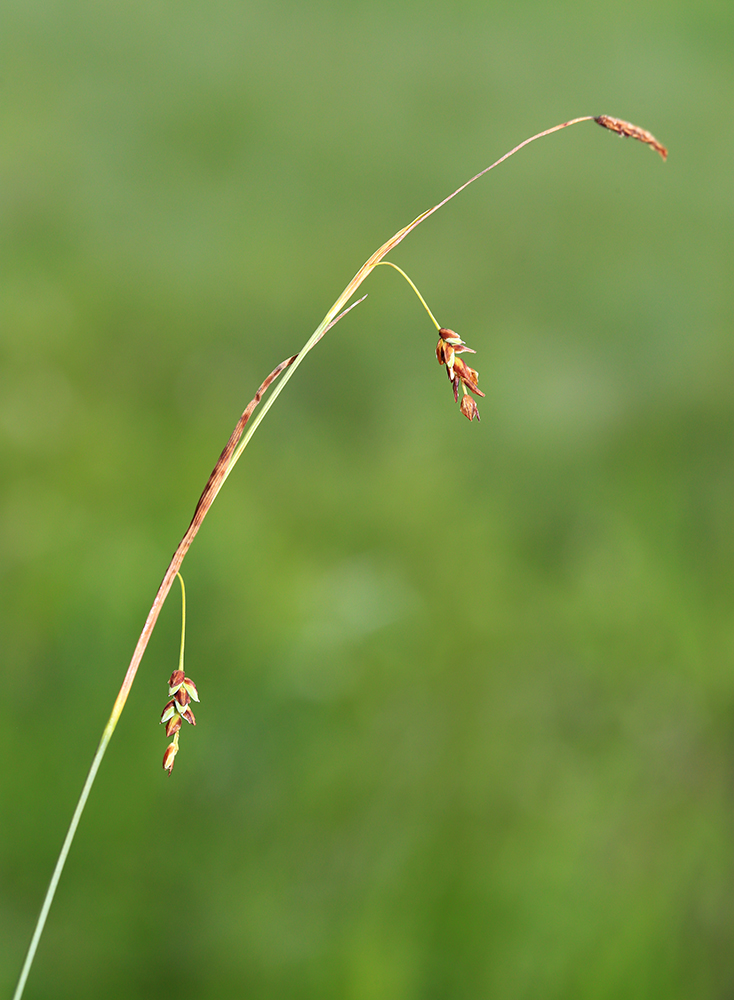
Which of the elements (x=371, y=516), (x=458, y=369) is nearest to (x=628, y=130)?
(x=458, y=369)

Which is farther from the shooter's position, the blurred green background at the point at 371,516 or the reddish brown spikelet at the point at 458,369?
the blurred green background at the point at 371,516

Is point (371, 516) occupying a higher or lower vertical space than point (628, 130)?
higher

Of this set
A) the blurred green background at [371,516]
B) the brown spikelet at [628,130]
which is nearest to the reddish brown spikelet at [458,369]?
the brown spikelet at [628,130]

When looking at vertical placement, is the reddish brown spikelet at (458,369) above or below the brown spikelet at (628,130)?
below

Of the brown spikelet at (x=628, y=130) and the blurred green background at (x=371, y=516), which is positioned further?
the blurred green background at (x=371, y=516)

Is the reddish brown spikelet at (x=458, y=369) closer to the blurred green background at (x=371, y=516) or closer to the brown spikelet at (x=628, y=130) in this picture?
the brown spikelet at (x=628, y=130)

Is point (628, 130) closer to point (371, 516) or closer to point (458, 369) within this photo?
point (458, 369)

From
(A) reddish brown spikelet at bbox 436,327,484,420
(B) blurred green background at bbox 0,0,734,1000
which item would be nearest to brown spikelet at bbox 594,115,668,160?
(A) reddish brown spikelet at bbox 436,327,484,420

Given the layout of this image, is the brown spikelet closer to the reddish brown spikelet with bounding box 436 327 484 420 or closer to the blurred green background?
the reddish brown spikelet with bounding box 436 327 484 420

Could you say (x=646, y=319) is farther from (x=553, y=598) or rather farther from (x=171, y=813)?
(x=171, y=813)
